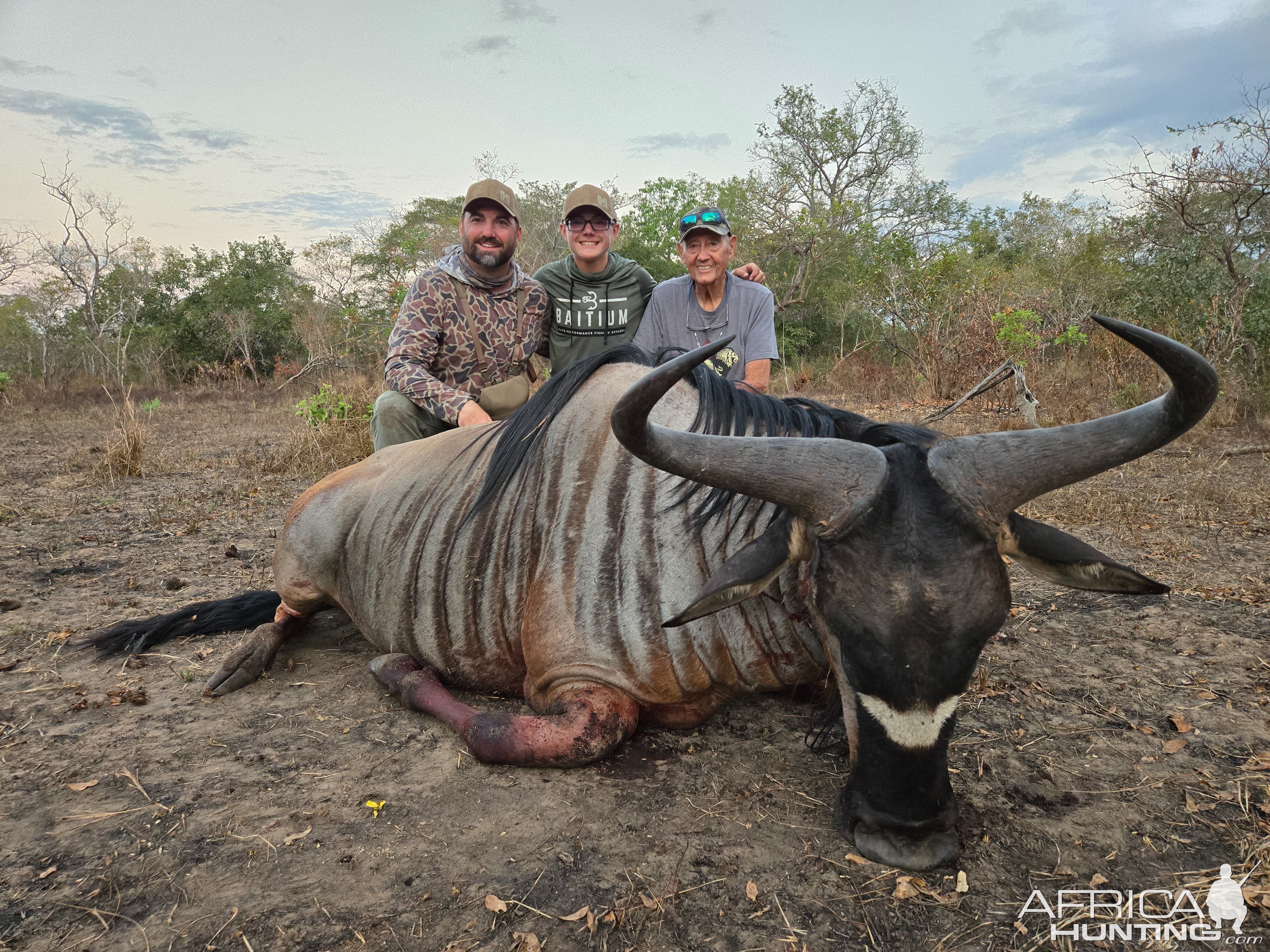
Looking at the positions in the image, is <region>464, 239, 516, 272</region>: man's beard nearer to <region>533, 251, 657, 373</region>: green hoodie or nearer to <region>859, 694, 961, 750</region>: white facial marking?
<region>533, 251, 657, 373</region>: green hoodie

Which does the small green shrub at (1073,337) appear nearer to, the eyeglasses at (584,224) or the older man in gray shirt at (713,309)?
the older man in gray shirt at (713,309)

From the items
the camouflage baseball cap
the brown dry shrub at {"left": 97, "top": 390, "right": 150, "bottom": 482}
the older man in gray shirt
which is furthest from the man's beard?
the brown dry shrub at {"left": 97, "top": 390, "right": 150, "bottom": 482}

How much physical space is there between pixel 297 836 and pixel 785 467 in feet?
6.16

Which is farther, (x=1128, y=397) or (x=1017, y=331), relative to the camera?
(x=1017, y=331)

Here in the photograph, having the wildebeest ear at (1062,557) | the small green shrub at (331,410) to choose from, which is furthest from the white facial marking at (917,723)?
the small green shrub at (331,410)

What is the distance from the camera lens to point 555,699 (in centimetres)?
268

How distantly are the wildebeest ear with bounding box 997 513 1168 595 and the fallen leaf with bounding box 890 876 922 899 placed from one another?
37.4 inches

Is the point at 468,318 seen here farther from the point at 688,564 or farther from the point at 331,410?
the point at 331,410

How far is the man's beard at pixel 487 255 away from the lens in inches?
197

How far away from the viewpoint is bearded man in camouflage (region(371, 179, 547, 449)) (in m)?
4.88

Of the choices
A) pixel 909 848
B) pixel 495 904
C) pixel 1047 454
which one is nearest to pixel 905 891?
pixel 909 848

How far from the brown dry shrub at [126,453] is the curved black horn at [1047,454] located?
8.50 m

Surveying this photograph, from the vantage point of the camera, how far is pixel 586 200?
5012mm

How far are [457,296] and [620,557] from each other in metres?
2.96
